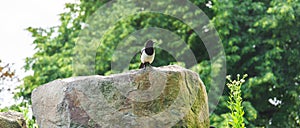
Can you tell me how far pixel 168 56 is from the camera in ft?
46.0

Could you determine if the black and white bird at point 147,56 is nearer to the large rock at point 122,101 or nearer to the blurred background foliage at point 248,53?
the large rock at point 122,101

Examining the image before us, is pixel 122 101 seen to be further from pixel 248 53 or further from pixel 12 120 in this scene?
pixel 248 53

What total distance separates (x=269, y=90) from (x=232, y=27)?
2.31 meters

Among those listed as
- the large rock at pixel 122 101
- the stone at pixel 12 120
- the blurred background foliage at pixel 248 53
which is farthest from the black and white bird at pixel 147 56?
the blurred background foliage at pixel 248 53

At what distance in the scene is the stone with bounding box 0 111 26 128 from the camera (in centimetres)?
546

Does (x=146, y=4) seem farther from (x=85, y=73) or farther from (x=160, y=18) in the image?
(x=85, y=73)

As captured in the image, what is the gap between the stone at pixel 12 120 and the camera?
546 cm

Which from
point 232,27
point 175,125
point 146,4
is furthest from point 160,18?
point 175,125

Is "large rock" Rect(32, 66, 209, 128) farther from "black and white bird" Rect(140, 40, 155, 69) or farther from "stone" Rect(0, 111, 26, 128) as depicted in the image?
"stone" Rect(0, 111, 26, 128)

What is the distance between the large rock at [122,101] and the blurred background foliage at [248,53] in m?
6.76

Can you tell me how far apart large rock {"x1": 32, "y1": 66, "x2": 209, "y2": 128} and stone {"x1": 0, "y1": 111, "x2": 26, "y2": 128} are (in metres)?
0.46

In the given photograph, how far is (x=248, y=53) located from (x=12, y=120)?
9517 mm

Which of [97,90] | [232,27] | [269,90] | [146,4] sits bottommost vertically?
[269,90]

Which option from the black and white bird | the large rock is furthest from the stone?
the black and white bird
